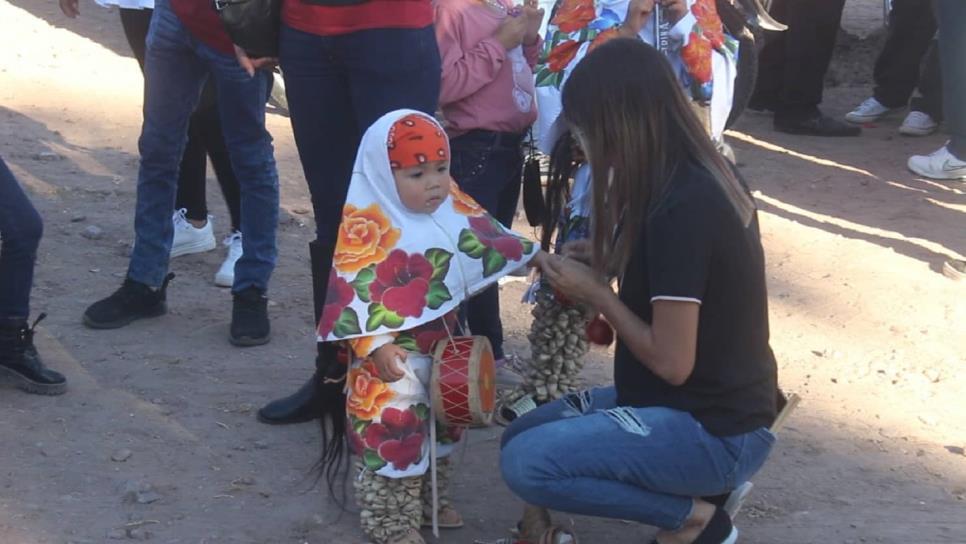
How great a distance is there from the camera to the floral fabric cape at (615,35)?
3.89 meters

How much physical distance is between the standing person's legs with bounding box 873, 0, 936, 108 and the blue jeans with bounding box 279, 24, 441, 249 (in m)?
5.47

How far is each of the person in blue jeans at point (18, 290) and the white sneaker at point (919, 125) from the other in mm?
5780

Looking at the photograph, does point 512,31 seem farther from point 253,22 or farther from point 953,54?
point 953,54

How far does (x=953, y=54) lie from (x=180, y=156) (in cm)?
419

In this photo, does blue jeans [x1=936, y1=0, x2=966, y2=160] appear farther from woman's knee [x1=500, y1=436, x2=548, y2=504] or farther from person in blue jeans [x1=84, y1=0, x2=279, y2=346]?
woman's knee [x1=500, y1=436, x2=548, y2=504]

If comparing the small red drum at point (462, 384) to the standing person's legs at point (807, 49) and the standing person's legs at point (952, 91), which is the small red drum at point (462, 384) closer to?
the standing person's legs at point (952, 91)

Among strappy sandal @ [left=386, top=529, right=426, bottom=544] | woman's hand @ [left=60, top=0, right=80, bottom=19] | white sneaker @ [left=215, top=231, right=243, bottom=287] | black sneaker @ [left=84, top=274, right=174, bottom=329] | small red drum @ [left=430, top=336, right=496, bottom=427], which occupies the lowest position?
white sneaker @ [left=215, top=231, right=243, bottom=287]

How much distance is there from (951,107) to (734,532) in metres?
4.47

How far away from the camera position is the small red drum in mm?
3064

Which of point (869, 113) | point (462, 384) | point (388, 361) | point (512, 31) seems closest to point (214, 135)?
point (512, 31)

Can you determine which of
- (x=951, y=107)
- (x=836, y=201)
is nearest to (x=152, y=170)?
(x=836, y=201)

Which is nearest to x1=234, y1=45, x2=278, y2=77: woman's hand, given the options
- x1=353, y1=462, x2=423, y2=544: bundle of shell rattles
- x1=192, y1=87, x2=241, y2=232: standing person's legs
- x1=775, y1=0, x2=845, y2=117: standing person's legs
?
x1=192, y1=87, x2=241, y2=232: standing person's legs

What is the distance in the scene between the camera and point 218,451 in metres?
3.95

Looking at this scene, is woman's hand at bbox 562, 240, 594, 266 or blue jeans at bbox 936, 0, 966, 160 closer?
woman's hand at bbox 562, 240, 594, 266
